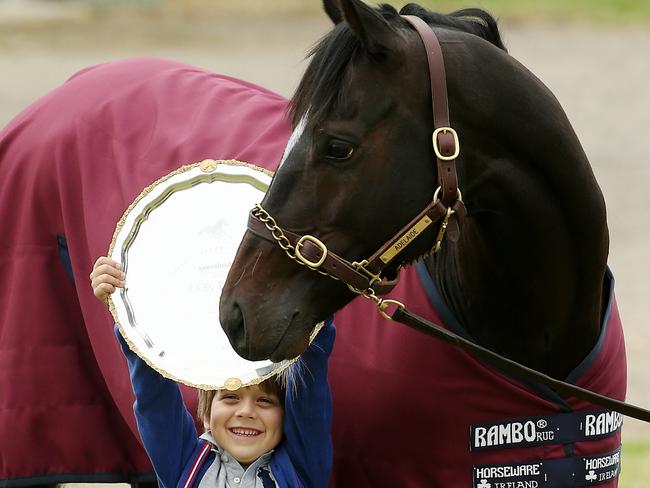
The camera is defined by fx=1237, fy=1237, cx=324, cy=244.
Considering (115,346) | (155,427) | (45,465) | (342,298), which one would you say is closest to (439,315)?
(342,298)

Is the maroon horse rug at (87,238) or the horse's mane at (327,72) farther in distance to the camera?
the maroon horse rug at (87,238)

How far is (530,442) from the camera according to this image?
2.77m

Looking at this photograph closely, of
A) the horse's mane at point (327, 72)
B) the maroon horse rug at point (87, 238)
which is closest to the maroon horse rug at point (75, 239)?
the maroon horse rug at point (87, 238)

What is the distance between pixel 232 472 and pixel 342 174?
82cm

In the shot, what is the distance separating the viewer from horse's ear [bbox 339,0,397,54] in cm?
232

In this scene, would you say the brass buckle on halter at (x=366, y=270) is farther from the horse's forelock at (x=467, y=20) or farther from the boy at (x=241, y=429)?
the horse's forelock at (x=467, y=20)

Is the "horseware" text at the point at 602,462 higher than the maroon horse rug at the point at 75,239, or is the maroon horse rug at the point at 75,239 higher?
the maroon horse rug at the point at 75,239

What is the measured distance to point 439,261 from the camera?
282 cm

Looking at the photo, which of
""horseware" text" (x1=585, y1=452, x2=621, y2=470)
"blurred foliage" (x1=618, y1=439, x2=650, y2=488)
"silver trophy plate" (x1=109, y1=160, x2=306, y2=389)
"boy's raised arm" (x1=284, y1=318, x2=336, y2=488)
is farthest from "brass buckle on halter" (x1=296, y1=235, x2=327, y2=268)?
"blurred foliage" (x1=618, y1=439, x2=650, y2=488)

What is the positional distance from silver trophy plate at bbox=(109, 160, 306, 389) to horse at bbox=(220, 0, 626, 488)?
329 mm

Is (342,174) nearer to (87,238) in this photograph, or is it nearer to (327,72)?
(327,72)

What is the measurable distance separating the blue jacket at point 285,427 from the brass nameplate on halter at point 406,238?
1.17ft

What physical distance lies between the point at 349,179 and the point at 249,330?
35cm

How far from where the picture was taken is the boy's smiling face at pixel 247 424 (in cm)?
279
